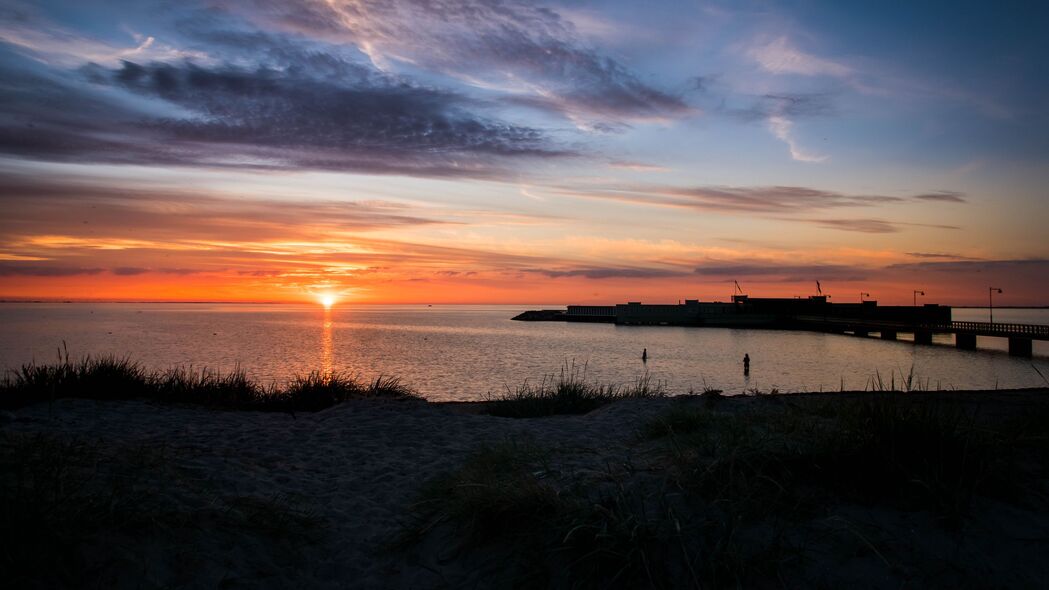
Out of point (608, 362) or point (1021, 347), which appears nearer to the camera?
point (608, 362)

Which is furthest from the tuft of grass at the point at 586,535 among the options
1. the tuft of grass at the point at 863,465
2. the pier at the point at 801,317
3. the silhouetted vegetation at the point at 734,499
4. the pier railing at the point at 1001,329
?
the pier at the point at 801,317

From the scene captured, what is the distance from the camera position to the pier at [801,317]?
77250 mm

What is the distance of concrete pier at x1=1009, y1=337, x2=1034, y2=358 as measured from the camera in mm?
58219

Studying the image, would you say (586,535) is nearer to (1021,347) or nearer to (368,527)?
(368,527)

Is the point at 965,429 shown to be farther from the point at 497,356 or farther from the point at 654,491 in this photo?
the point at 497,356

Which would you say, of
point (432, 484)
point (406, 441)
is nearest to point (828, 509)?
point (432, 484)

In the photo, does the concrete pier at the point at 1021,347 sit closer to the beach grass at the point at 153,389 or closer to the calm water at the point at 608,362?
the calm water at the point at 608,362

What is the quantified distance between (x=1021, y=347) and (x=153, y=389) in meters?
70.4

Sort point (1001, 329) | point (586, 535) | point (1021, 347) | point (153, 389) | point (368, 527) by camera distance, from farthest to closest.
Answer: point (1001, 329)
point (1021, 347)
point (153, 389)
point (368, 527)
point (586, 535)

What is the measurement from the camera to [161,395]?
41.1 ft

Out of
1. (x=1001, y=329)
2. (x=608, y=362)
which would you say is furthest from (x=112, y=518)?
(x=1001, y=329)

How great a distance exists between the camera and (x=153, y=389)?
12766mm

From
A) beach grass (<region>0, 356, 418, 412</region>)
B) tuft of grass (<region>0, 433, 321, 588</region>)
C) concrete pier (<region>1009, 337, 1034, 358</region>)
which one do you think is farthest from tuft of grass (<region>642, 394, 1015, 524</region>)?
concrete pier (<region>1009, 337, 1034, 358</region>)

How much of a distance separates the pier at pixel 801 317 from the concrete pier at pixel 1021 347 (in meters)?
7.53
